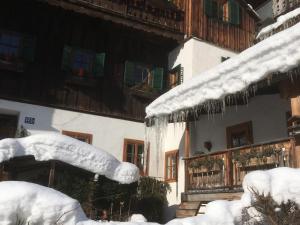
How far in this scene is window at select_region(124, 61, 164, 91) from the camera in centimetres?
1619

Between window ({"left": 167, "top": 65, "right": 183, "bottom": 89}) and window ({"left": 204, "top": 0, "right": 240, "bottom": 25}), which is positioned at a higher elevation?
window ({"left": 204, "top": 0, "right": 240, "bottom": 25})

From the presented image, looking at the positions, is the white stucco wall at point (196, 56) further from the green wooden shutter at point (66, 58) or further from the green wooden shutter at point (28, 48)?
the green wooden shutter at point (28, 48)

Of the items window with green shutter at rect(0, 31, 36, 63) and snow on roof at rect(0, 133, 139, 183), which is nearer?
snow on roof at rect(0, 133, 139, 183)

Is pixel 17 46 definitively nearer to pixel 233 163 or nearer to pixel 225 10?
pixel 233 163

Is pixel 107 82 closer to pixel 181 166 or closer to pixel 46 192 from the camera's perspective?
pixel 181 166

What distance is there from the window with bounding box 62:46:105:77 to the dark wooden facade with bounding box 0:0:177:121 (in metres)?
0.26

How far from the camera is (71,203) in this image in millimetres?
5129

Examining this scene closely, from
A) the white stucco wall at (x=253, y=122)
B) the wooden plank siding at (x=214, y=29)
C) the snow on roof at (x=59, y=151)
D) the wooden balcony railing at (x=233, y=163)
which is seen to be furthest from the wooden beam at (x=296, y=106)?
the wooden plank siding at (x=214, y=29)

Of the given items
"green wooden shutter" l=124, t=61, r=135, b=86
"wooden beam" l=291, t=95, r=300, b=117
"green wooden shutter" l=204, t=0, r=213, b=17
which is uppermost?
"green wooden shutter" l=204, t=0, r=213, b=17

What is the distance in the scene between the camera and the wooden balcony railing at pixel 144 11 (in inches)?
603

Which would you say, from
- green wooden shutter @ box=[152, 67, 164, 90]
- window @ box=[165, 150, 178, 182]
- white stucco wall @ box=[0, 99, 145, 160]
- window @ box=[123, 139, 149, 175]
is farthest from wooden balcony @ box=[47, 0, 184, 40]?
window @ box=[165, 150, 178, 182]

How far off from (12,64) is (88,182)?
5.44 meters

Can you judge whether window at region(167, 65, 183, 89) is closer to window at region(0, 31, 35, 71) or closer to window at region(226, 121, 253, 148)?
window at region(226, 121, 253, 148)

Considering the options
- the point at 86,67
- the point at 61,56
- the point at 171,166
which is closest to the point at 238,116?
the point at 171,166
